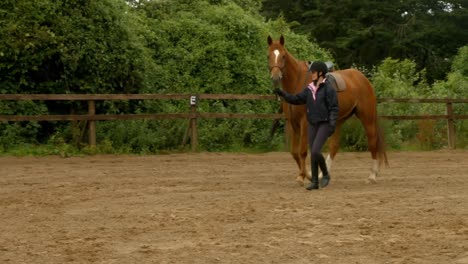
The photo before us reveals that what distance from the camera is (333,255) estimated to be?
19.7ft

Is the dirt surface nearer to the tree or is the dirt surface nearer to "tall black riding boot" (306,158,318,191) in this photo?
"tall black riding boot" (306,158,318,191)

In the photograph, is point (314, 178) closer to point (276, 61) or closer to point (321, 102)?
point (321, 102)

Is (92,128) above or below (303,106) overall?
below

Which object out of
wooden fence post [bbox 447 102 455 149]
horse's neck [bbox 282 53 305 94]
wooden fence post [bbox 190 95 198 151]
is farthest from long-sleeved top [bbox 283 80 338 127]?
wooden fence post [bbox 447 102 455 149]

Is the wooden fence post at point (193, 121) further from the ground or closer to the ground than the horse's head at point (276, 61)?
closer to the ground

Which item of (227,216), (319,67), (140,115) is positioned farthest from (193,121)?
(227,216)

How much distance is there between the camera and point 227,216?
316 inches

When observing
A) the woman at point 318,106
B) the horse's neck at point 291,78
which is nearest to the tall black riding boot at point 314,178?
the woman at point 318,106

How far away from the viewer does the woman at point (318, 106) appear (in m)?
10.5

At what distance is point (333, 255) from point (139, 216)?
279 centimetres

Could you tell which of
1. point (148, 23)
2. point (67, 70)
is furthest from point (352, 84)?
point (148, 23)

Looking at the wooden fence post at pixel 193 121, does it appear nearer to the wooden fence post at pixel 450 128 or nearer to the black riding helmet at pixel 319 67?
the wooden fence post at pixel 450 128

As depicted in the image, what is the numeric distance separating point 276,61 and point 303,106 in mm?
782

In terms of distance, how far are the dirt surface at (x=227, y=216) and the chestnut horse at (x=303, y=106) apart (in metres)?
0.47
